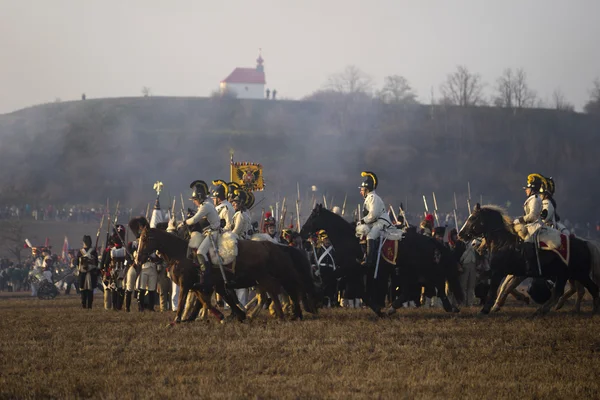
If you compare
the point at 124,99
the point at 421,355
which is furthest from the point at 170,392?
the point at 124,99

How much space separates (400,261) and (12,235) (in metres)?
58.8

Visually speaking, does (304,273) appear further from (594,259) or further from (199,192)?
(594,259)

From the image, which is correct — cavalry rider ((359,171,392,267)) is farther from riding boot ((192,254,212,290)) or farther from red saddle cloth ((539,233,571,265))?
riding boot ((192,254,212,290))

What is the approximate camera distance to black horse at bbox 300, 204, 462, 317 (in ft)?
70.8

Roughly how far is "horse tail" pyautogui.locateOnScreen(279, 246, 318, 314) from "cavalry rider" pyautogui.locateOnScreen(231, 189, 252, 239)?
156 cm

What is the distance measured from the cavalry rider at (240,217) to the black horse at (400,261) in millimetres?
1511

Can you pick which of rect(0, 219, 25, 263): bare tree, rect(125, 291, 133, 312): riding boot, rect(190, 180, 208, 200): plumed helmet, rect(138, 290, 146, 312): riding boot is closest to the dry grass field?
rect(190, 180, 208, 200): plumed helmet

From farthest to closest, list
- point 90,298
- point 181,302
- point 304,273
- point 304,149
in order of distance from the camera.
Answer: point 304,149 < point 90,298 < point 304,273 < point 181,302

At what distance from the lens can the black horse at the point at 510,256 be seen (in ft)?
70.7

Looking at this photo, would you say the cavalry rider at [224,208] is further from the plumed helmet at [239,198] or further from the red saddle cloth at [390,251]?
the red saddle cloth at [390,251]

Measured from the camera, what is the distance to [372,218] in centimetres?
2173

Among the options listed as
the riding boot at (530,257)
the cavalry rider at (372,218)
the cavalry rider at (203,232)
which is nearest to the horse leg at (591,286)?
the riding boot at (530,257)

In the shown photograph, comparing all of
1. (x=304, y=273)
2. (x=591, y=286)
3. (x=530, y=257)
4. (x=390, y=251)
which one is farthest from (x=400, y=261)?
(x=591, y=286)

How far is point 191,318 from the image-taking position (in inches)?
822
